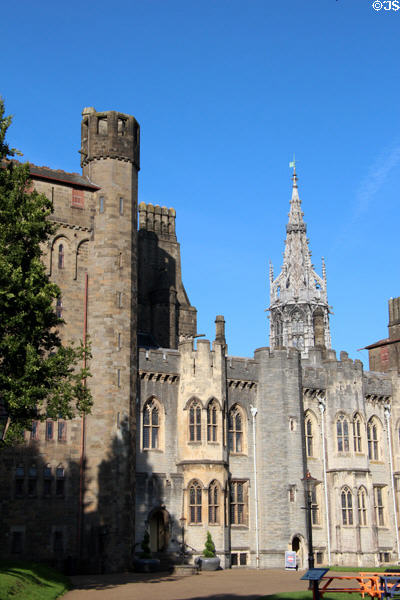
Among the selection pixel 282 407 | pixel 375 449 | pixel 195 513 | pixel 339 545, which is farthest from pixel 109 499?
pixel 375 449

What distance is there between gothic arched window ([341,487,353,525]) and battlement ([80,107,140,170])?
22.1m

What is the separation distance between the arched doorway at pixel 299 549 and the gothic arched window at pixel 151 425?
907cm

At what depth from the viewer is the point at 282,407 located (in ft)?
143

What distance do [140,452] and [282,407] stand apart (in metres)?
8.56

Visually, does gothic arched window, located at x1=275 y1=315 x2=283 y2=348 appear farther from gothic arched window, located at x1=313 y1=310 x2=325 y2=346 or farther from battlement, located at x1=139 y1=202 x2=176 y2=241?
gothic arched window, located at x1=313 y1=310 x2=325 y2=346

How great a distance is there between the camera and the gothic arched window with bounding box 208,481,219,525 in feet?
132

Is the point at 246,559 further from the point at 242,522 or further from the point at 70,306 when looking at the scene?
the point at 70,306

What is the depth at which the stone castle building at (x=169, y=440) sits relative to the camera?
36.6 meters

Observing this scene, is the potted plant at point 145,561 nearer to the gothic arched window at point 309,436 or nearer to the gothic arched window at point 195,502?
the gothic arched window at point 195,502

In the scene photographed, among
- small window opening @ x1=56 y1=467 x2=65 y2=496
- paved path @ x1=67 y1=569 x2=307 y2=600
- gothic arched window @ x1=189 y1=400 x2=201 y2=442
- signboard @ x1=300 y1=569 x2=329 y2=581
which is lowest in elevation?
paved path @ x1=67 y1=569 x2=307 y2=600

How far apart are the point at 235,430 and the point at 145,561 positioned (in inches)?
386

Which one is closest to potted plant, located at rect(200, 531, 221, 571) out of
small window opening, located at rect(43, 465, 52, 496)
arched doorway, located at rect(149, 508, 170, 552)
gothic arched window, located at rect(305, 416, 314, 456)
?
arched doorway, located at rect(149, 508, 170, 552)

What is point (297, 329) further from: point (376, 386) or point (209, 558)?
point (209, 558)

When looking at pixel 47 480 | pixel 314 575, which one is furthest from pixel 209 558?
pixel 314 575
